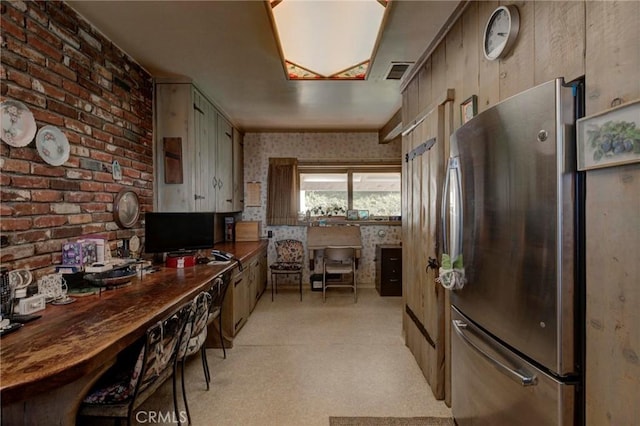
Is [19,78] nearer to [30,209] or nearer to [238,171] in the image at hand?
[30,209]

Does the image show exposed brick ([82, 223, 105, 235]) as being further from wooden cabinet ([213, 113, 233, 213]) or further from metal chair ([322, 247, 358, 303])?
metal chair ([322, 247, 358, 303])

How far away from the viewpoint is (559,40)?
1.20 meters

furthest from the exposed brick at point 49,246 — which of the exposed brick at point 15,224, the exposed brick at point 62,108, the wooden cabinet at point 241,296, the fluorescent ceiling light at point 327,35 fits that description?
the fluorescent ceiling light at point 327,35

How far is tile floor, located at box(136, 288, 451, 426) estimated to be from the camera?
2.16 meters

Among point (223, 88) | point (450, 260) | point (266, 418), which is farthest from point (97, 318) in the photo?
point (223, 88)

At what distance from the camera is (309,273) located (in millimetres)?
5621

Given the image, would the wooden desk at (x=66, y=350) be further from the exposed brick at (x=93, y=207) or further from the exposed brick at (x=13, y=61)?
the exposed brick at (x=13, y=61)

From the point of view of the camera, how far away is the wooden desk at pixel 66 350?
3.59ft

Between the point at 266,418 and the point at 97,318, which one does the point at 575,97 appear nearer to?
the point at 97,318

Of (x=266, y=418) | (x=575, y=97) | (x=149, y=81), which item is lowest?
(x=266, y=418)

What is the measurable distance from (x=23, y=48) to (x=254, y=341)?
114 inches

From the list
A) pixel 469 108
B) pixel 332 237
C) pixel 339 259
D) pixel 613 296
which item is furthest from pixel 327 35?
pixel 332 237

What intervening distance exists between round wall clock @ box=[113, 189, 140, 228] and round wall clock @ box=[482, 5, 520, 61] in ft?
8.98

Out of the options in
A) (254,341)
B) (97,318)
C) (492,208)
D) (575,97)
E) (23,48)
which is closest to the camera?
(575,97)
